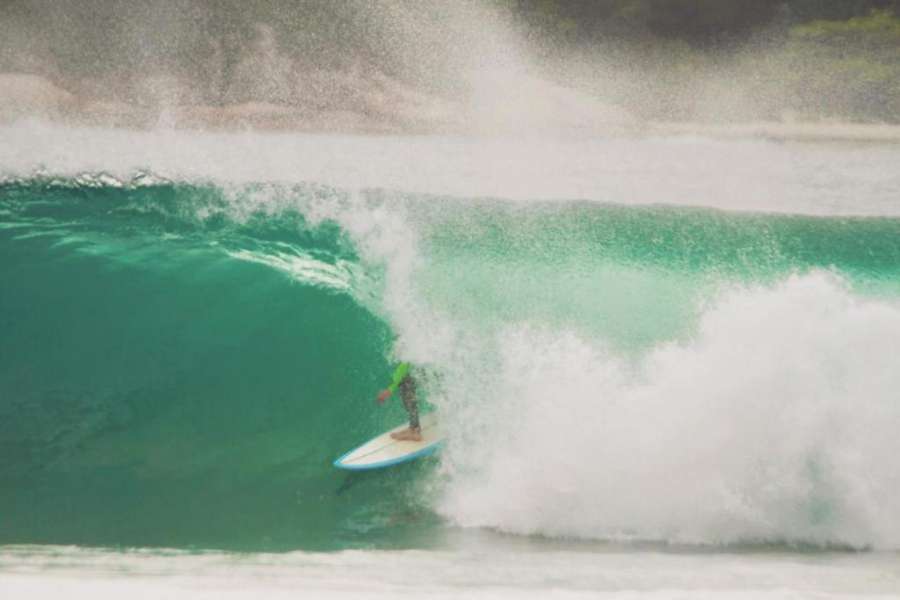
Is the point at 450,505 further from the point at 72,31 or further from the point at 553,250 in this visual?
the point at 72,31

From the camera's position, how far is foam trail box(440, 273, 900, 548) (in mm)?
4449

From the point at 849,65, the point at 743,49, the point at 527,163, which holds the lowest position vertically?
the point at 527,163

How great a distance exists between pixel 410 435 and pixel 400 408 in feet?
1.44

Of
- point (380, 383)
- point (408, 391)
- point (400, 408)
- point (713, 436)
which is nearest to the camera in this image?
point (713, 436)

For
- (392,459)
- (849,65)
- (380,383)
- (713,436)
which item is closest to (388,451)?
(392,459)

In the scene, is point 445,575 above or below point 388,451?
below

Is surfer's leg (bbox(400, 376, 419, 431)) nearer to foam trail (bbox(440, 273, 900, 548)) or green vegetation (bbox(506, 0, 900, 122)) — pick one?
foam trail (bbox(440, 273, 900, 548))

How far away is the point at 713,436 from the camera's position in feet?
15.6

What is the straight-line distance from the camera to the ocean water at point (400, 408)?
12.1 feet

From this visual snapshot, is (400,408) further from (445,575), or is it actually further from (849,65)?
(849,65)

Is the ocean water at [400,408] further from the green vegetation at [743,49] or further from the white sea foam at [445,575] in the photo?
the green vegetation at [743,49]

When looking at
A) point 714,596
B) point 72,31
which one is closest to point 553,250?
point 714,596

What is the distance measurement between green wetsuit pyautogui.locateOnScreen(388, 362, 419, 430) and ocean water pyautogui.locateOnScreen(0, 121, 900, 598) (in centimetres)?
33

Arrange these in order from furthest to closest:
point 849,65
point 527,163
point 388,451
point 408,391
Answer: point 849,65, point 527,163, point 408,391, point 388,451
